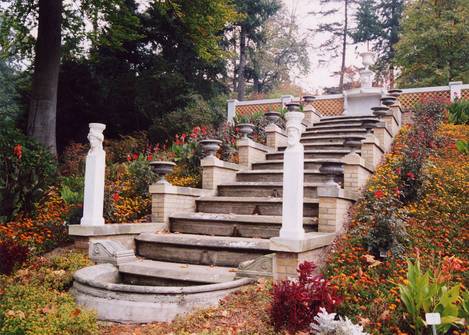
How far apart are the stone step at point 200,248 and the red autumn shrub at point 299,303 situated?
139 centimetres

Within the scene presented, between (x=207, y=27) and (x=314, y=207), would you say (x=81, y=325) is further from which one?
(x=207, y=27)

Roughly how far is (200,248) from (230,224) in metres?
0.68

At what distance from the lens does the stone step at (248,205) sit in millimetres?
6035

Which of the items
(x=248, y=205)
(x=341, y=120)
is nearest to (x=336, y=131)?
(x=341, y=120)

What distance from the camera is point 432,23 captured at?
1844cm

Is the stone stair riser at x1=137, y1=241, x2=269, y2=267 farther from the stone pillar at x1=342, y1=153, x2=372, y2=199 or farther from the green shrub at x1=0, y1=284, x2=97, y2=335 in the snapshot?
the stone pillar at x1=342, y1=153, x2=372, y2=199

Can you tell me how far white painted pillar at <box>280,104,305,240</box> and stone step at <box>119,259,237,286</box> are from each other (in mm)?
860

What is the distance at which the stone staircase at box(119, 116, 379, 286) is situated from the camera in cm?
507

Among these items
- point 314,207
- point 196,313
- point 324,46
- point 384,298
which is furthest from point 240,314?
point 324,46

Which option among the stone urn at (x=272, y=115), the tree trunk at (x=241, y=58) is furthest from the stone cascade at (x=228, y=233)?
the tree trunk at (x=241, y=58)

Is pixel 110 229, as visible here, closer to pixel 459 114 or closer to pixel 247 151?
pixel 247 151

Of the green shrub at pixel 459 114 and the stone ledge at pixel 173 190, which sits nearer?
the stone ledge at pixel 173 190

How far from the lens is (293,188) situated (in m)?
4.61

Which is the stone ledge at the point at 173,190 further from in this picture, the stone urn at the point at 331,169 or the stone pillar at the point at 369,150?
the stone pillar at the point at 369,150
